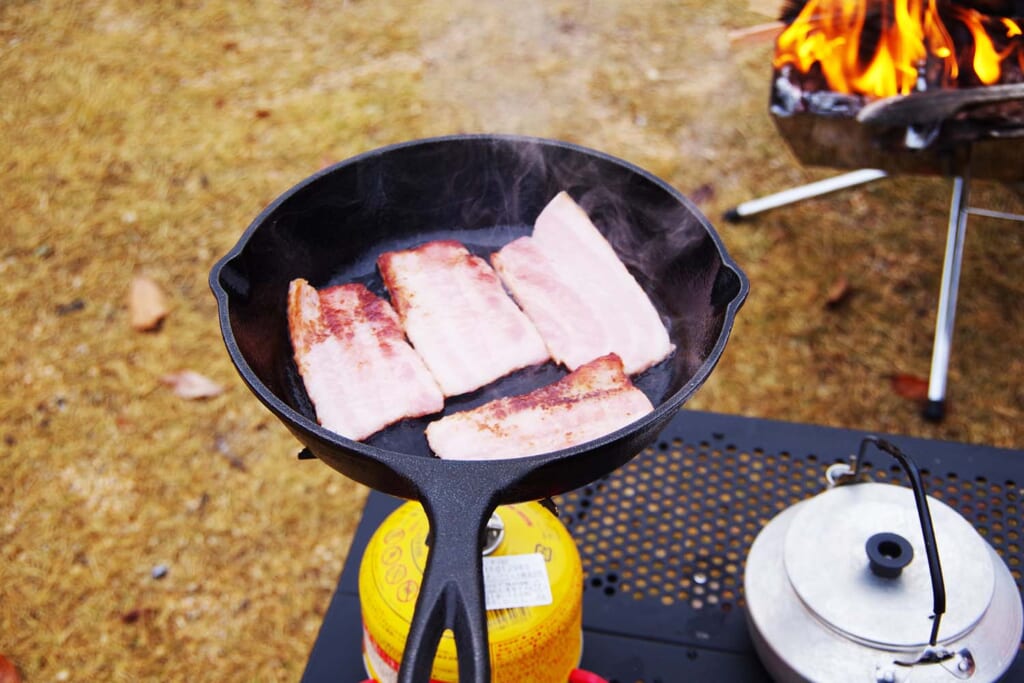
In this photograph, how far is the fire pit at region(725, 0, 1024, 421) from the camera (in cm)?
282

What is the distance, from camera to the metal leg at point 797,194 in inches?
154

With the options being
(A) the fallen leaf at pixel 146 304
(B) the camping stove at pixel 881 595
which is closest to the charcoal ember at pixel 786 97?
(B) the camping stove at pixel 881 595

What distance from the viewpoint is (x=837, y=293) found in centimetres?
365

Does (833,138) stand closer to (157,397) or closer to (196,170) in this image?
(157,397)

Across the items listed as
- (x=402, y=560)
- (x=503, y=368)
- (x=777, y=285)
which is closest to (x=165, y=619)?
(x=402, y=560)

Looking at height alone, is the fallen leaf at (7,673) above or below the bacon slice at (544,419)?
below

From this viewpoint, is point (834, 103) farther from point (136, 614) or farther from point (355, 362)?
point (136, 614)

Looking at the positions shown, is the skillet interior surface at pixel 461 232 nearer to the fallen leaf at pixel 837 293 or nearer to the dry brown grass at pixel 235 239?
the dry brown grass at pixel 235 239

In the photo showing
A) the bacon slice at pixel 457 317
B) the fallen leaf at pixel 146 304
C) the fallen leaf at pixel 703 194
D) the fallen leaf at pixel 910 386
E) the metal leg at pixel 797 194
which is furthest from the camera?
the fallen leaf at pixel 703 194

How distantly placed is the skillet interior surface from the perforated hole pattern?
62cm

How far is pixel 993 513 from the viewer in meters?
2.25

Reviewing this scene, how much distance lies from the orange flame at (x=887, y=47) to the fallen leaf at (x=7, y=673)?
3.09 meters

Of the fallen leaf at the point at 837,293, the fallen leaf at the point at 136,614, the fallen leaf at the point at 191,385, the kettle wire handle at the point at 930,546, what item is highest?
the kettle wire handle at the point at 930,546

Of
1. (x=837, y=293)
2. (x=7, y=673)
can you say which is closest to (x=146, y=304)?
(x=7, y=673)
